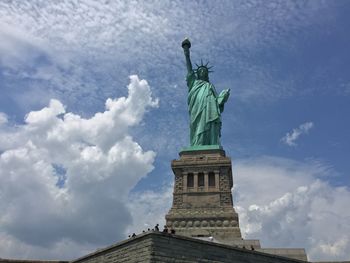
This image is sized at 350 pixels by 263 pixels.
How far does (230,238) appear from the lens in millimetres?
33125

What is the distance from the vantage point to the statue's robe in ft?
135

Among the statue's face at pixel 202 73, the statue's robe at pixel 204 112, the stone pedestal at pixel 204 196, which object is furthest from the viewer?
the statue's face at pixel 202 73

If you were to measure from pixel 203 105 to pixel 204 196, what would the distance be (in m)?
10.5

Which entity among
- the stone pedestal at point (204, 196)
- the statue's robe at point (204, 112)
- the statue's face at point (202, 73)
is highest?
the statue's face at point (202, 73)

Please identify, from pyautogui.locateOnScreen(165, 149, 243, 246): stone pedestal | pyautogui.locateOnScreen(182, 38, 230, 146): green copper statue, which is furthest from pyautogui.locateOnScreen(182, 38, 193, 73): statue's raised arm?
pyautogui.locateOnScreen(165, 149, 243, 246): stone pedestal

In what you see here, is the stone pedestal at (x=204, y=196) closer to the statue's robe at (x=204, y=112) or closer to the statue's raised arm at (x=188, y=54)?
the statue's robe at (x=204, y=112)

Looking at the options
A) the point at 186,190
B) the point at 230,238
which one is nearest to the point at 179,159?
the point at 186,190

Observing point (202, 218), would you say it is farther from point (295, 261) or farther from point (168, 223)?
point (295, 261)

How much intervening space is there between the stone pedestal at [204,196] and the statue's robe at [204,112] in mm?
2349

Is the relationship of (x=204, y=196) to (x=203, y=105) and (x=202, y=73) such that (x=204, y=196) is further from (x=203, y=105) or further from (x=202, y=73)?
(x=202, y=73)

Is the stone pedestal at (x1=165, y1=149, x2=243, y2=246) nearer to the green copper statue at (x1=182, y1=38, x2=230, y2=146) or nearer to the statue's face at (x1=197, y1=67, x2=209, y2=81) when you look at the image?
the green copper statue at (x1=182, y1=38, x2=230, y2=146)

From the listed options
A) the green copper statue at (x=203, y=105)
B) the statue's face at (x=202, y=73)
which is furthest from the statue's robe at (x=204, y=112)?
the statue's face at (x=202, y=73)

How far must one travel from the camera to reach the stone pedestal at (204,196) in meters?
34.6

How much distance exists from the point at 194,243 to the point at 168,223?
19137 millimetres
